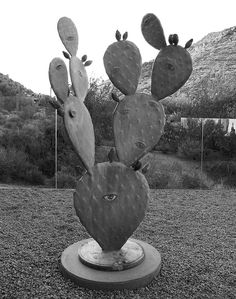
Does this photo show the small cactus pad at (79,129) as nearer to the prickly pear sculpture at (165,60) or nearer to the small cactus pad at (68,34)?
Answer: the small cactus pad at (68,34)

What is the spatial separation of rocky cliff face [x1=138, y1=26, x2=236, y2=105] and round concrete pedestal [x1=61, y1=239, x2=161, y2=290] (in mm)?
13674

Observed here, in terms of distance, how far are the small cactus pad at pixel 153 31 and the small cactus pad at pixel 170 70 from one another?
61 mm

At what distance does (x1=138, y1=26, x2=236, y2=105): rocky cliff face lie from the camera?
1820 cm

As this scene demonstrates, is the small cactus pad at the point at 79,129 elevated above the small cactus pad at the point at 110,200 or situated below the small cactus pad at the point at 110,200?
above

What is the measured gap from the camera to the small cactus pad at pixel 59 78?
260cm

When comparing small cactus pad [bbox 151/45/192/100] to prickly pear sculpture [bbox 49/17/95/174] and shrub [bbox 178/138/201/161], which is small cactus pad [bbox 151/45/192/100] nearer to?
prickly pear sculpture [bbox 49/17/95/174]

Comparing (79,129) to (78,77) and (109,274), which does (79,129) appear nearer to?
(78,77)

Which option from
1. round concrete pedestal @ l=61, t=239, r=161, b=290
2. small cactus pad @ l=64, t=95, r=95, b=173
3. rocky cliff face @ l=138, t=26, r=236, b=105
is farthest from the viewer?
rocky cliff face @ l=138, t=26, r=236, b=105

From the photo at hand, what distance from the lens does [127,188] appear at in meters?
2.86

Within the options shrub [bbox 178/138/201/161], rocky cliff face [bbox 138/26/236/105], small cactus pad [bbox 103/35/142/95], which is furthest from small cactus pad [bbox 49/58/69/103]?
rocky cliff face [bbox 138/26/236/105]

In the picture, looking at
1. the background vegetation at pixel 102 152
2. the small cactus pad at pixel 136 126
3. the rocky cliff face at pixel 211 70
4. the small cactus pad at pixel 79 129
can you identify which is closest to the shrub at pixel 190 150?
the background vegetation at pixel 102 152

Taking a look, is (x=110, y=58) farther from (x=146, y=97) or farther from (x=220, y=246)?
(x=220, y=246)

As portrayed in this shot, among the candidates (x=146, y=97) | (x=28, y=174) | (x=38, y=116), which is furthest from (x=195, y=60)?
(x=146, y=97)

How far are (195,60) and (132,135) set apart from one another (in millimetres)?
22598
